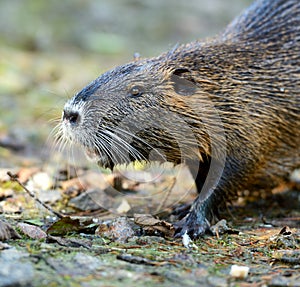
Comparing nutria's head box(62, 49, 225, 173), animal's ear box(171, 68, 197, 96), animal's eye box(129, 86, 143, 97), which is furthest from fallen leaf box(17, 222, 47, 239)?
animal's ear box(171, 68, 197, 96)

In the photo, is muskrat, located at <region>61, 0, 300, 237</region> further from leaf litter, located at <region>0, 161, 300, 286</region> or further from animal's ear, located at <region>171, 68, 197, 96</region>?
leaf litter, located at <region>0, 161, 300, 286</region>

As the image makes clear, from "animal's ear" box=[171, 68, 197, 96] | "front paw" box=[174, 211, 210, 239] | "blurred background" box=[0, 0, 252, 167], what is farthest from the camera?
"blurred background" box=[0, 0, 252, 167]

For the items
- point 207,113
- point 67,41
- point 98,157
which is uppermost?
point 67,41

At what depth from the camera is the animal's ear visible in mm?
4859

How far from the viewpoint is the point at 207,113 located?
4832mm

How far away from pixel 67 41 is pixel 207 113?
26.9 ft

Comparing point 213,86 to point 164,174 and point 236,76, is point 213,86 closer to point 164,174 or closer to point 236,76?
point 236,76

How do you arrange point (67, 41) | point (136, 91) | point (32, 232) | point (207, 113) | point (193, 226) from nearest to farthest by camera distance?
point (32, 232), point (193, 226), point (136, 91), point (207, 113), point (67, 41)

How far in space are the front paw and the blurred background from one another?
2.58 m

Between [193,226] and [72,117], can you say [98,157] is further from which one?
[193,226]

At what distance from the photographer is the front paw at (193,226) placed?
4387 millimetres

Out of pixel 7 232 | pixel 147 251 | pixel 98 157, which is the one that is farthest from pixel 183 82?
pixel 7 232

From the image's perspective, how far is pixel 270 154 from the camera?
5355 millimetres

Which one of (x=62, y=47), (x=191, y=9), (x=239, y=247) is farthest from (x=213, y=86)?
(x=191, y=9)
